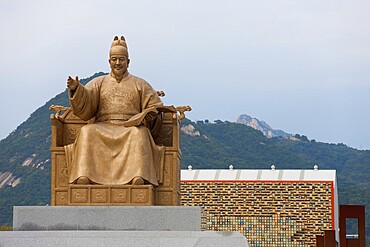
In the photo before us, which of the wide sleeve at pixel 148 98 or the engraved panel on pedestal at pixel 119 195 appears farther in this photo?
the wide sleeve at pixel 148 98

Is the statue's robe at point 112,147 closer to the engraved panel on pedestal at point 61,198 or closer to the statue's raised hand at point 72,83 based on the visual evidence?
the statue's raised hand at point 72,83

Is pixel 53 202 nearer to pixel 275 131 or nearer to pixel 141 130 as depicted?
pixel 141 130

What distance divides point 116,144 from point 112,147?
0.20 ft

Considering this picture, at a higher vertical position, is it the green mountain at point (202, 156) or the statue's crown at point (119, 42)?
the green mountain at point (202, 156)

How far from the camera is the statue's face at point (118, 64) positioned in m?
12.6

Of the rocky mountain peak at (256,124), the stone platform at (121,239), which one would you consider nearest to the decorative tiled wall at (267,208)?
the stone platform at (121,239)

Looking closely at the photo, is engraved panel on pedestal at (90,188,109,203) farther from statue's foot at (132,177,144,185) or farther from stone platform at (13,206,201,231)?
statue's foot at (132,177,144,185)

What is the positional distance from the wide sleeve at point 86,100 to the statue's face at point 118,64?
0.71 feet

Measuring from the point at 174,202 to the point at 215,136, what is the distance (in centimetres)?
3742

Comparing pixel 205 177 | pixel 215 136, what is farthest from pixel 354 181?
pixel 205 177

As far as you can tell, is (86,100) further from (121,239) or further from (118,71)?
(121,239)

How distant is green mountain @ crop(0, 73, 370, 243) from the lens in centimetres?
3988

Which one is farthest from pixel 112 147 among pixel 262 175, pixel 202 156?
pixel 202 156

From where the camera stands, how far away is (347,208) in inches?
530
